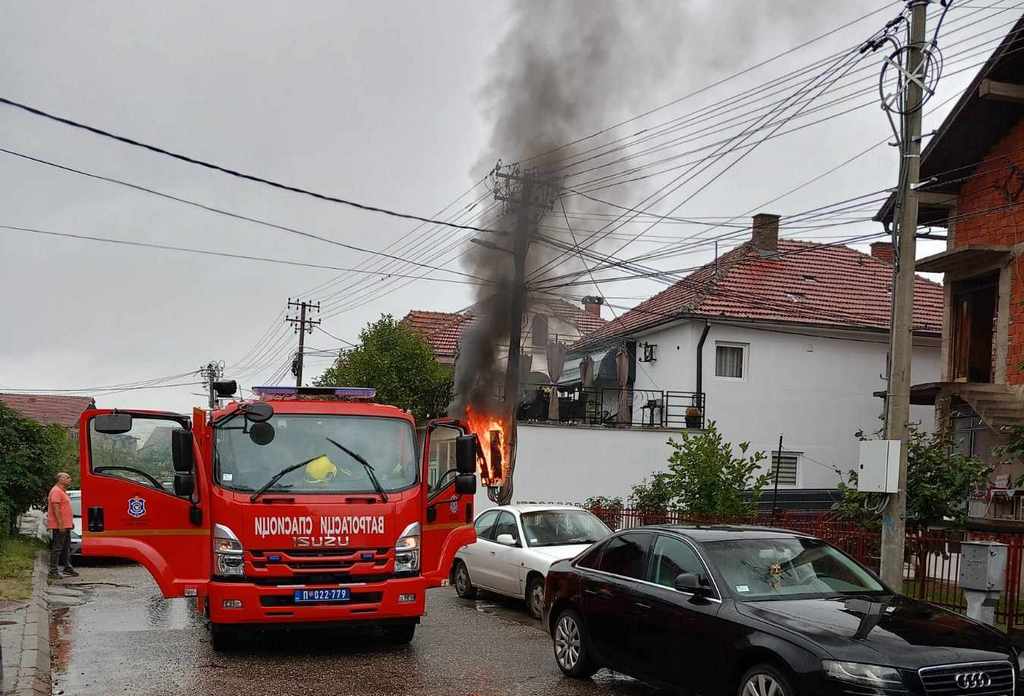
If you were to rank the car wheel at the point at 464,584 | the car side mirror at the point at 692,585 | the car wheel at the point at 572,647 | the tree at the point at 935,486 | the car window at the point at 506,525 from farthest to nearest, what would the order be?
the car wheel at the point at 464,584 → the car window at the point at 506,525 → the tree at the point at 935,486 → the car wheel at the point at 572,647 → the car side mirror at the point at 692,585

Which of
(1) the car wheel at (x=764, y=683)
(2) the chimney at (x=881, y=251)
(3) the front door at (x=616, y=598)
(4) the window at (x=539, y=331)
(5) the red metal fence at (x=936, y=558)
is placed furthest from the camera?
(2) the chimney at (x=881, y=251)

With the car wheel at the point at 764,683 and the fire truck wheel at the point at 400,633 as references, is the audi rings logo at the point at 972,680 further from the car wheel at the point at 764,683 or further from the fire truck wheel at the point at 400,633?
the fire truck wheel at the point at 400,633

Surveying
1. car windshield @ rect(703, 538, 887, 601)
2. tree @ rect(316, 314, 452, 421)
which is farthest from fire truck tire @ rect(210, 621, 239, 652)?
tree @ rect(316, 314, 452, 421)

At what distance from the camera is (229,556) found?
9359mm

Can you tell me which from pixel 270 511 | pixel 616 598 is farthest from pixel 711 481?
pixel 270 511

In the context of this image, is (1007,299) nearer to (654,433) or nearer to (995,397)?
(995,397)

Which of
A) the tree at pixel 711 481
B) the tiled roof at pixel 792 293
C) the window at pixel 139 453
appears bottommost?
the tree at pixel 711 481

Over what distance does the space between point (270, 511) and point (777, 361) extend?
20026 millimetres

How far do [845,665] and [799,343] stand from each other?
22.0 meters

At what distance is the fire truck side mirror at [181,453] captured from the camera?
9.68m

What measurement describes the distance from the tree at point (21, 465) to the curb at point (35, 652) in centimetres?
558

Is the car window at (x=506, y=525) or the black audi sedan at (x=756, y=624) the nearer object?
the black audi sedan at (x=756, y=624)

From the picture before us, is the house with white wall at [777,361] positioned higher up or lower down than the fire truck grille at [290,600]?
higher up

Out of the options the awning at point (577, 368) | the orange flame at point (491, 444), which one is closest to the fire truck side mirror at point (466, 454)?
the orange flame at point (491, 444)
